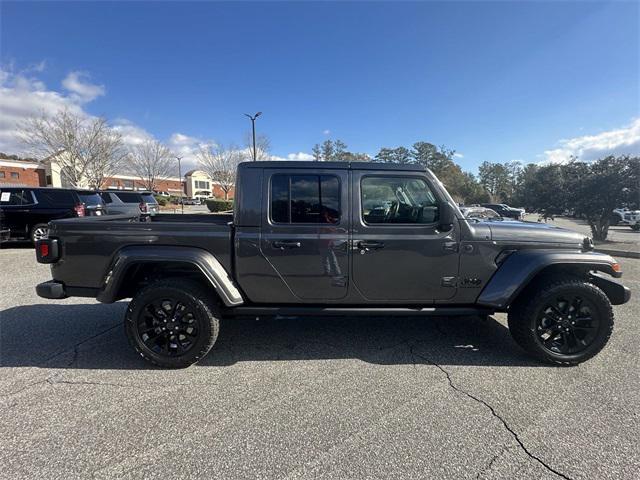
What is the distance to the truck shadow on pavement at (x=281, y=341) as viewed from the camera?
319cm

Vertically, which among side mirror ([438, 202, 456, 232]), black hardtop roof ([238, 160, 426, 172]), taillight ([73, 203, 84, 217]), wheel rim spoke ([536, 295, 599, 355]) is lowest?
wheel rim spoke ([536, 295, 599, 355])

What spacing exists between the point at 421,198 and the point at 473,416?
1892 mm

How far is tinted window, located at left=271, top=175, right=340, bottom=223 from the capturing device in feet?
10.1

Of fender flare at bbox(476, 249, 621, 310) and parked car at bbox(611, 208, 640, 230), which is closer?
fender flare at bbox(476, 249, 621, 310)

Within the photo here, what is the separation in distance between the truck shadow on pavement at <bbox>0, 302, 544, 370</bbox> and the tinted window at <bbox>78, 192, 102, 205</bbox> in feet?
21.7

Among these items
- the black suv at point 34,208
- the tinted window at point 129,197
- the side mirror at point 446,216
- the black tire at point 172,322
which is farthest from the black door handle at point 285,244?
the tinted window at point 129,197

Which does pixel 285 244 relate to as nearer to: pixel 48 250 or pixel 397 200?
pixel 397 200

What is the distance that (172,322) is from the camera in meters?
3.06

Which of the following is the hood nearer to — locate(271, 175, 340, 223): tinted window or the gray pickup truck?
the gray pickup truck

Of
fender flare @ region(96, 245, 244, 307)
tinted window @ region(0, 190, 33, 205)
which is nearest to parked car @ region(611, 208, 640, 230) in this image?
fender flare @ region(96, 245, 244, 307)


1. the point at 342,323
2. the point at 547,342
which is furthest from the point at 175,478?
the point at 547,342

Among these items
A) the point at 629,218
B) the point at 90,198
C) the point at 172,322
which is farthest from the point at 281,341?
the point at 629,218

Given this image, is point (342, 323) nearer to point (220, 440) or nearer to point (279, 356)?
point (279, 356)

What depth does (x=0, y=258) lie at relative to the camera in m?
7.60
